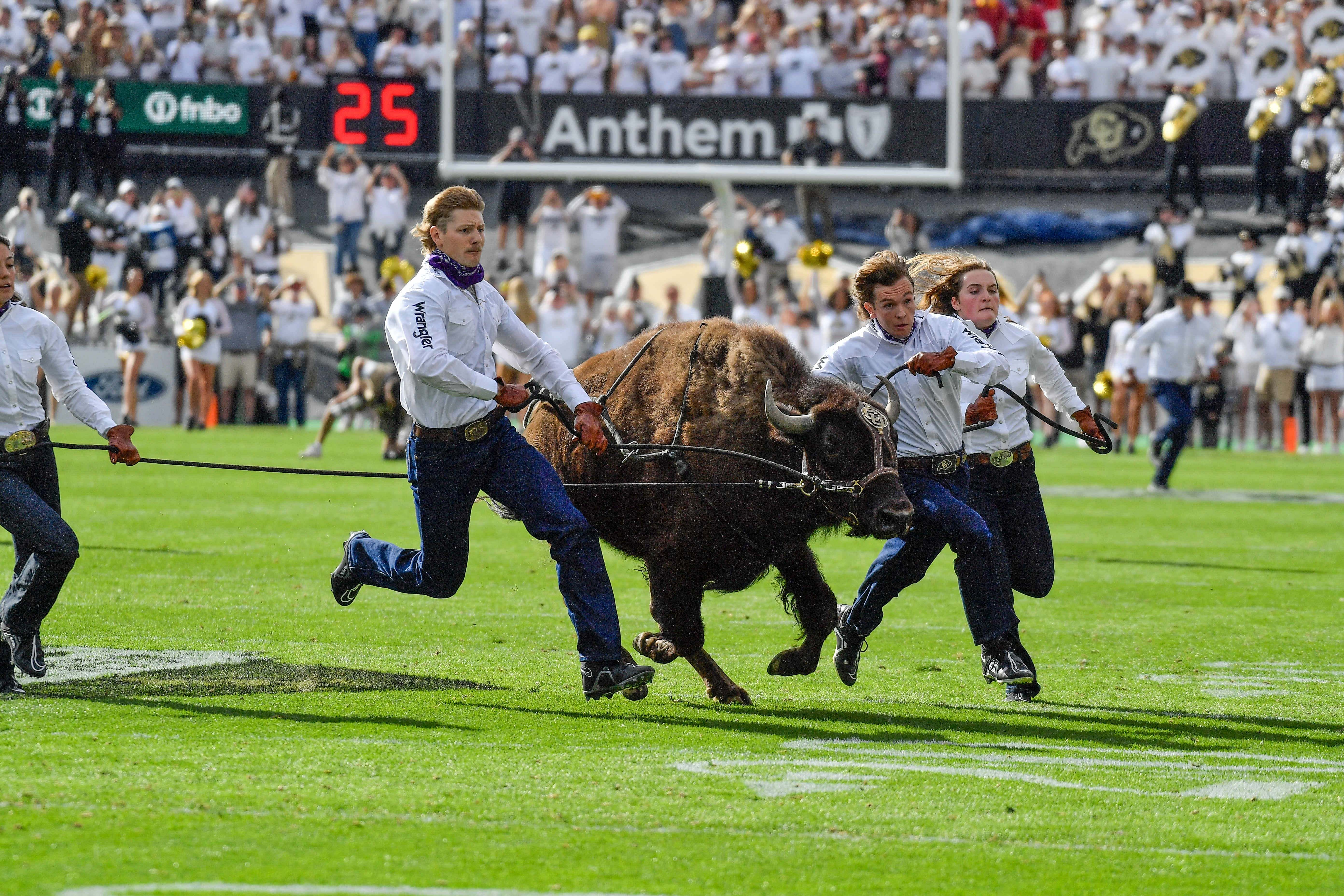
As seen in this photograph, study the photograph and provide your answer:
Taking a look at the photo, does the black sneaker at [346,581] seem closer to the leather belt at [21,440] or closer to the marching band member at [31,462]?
the marching band member at [31,462]

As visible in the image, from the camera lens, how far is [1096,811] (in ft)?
18.1

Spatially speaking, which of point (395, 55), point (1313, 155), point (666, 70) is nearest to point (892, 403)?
point (666, 70)

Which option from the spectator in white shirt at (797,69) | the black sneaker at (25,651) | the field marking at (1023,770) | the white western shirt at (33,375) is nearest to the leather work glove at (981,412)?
the field marking at (1023,770)

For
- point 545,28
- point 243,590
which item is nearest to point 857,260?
point 545,28

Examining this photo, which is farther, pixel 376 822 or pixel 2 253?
pixel 2 253

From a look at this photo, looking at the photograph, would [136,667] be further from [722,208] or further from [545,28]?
[722,208]

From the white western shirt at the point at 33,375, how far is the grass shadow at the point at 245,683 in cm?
99

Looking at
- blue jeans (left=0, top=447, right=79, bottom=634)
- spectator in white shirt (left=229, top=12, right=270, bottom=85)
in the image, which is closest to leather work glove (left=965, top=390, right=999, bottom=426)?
blue jeans (left=0, top=447, right=79, bottom=634)

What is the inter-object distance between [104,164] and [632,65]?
32.9 feet

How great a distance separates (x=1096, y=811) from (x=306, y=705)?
120 inches

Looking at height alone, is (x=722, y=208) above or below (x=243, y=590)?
above

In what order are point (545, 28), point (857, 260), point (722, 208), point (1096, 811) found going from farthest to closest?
1. point (857, 260)
2. point (722, 208)
3. point (545, 28)
4. point (1096, 811)

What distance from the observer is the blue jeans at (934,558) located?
7.38 metres

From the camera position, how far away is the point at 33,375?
7312 millimetres
